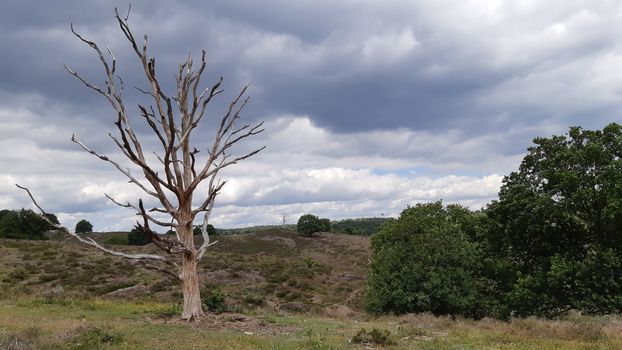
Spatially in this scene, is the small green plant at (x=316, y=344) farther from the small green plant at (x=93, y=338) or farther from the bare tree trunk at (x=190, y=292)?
the bare tree trunk at (x=190, y=292)

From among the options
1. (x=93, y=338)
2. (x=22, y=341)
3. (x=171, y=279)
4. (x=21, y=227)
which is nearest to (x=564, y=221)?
(x=93, y=338)

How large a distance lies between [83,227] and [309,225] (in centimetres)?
4583

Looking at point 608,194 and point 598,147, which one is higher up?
point 598,147

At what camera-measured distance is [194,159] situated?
733 inches

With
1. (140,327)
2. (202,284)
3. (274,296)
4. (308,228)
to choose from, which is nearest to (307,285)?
(274,296)

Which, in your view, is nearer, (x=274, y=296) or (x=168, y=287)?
(x=168, y=287)

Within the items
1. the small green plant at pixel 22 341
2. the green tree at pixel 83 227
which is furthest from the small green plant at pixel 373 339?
the green tree at pixel 83 227

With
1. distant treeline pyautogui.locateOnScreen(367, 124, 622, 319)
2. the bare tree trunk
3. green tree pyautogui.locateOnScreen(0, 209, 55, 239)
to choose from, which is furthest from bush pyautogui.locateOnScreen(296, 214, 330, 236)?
the bare tree trunk

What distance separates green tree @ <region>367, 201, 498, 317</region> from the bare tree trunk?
35.1ft

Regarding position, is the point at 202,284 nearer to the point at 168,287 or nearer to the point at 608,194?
the point at 168,287

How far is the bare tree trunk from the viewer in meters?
17.4

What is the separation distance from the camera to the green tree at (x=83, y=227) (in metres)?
98.4

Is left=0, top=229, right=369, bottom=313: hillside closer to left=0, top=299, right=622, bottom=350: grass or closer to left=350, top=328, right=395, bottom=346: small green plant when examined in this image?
left=0, top=299, right=622, bottom=350: grass

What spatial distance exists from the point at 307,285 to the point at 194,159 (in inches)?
1101
